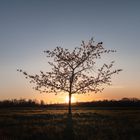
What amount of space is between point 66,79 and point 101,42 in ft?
16.0

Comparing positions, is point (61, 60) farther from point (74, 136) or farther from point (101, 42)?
point (74, 136)

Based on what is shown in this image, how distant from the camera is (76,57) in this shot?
110 feet

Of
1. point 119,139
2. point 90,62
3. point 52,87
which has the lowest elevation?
point 119,139

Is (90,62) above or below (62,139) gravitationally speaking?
above

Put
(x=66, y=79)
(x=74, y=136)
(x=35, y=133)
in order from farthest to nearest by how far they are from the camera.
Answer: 1. (x=66, y=79)
2. (x=35, y=133)
3. (x=74, y=136)

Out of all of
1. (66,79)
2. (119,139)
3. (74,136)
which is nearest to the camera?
(119,139)

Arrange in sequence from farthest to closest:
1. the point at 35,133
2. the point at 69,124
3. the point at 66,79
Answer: the point at 66,79 → the point at 69,124 → the point at 35,133

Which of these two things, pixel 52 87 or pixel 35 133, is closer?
pixel 35 133

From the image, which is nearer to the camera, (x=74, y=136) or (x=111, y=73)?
(x=74, y=136)

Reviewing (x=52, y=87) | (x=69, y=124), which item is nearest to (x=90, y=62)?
(x=52, y=87)

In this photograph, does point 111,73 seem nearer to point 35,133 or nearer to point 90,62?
point 90,62

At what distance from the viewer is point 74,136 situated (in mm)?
24938

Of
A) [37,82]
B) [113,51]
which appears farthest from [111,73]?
[37,82]

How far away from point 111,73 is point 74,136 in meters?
10.4
